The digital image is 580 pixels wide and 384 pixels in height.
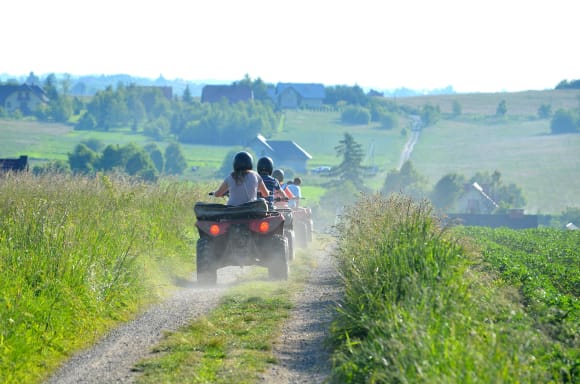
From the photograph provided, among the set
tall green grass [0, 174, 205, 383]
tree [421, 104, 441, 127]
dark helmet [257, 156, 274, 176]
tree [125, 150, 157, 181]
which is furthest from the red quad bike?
tree [421, 104, 441, 127]

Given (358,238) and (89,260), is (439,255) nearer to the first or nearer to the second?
(358,238)

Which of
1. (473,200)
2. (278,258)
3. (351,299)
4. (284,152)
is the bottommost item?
(473,200)

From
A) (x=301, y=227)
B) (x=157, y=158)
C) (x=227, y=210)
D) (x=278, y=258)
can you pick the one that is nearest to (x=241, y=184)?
(x=227, y=210)

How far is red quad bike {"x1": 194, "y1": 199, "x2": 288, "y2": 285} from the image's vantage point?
654 inches

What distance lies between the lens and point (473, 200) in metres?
104

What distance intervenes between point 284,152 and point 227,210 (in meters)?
127

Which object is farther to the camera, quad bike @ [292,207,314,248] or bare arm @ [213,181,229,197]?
quad bike @ [292,207,314,248]

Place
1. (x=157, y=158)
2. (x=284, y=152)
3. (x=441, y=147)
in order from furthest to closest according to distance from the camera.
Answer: (x=441, y=147)
(x=284, y=152)
(x=157, y=158)

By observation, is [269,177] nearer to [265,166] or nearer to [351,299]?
[265,166]

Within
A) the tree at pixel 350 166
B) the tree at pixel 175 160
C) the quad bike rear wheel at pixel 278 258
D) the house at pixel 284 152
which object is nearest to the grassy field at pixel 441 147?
the house at pixel 284 152

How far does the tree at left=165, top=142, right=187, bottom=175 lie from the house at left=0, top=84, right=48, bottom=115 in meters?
72.8

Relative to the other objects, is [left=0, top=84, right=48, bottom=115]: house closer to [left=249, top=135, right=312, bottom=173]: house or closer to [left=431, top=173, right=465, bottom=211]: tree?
[left=249, top=135, right=312, bottom=173]: house

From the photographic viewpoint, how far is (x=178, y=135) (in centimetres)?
15475

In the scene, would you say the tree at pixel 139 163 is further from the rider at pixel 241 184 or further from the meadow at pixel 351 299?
the rider at pixel 241 184
